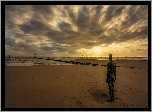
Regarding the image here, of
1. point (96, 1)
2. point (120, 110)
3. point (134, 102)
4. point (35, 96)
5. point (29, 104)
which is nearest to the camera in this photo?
point (120, 110)

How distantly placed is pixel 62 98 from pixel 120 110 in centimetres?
418

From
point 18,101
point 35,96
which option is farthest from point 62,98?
point 18,101

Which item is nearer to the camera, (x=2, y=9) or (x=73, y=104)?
(x=2, y=9)

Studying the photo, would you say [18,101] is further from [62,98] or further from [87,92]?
[87,92]

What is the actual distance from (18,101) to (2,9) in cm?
509

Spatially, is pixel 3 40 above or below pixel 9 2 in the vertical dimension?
below

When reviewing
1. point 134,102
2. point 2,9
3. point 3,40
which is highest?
point 2,9

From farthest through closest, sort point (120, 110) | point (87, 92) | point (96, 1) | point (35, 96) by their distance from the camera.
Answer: point (87, 92) < point (35, 96) < point (96, 1) < point (120, 110)

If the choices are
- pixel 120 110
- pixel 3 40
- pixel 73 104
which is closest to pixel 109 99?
pixel 73 104

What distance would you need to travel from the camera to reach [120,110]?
568 centimetres

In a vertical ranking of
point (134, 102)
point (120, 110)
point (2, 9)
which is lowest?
point (134, 102)

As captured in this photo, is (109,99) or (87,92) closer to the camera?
(109,99)

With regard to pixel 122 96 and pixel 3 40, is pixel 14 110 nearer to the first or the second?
pixel 3 40

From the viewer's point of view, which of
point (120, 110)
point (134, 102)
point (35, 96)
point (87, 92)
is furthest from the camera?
point (87, 92)
